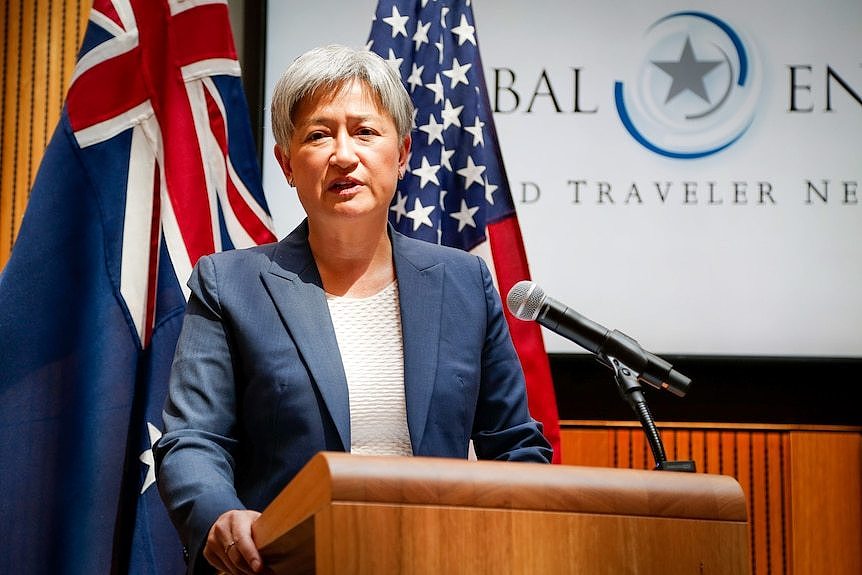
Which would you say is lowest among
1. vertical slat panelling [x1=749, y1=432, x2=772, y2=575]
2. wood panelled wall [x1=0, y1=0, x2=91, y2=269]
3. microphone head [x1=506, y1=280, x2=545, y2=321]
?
vertical slat panelling [x1=749, y1=432, x2=772, y2=575]

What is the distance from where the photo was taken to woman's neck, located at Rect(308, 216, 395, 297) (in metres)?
1.95

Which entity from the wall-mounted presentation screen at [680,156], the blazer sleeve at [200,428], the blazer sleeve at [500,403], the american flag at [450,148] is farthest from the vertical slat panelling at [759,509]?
the blazer sleeve at [200,428]

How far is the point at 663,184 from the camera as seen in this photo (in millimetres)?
3498

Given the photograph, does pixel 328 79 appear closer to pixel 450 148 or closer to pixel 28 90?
pixel 450 148

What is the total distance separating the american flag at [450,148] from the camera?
2914 millimetres

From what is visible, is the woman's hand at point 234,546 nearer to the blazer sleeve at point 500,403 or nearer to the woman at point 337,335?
the woman at point 337,335

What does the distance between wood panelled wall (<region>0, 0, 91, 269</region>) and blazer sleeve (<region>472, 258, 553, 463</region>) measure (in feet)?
6.86

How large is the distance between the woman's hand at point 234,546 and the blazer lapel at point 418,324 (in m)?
0.43

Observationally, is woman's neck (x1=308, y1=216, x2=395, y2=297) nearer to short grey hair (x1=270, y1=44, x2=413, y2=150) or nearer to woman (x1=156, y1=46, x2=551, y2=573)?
woman (x1=156, y1=46, x2=551, y2=573)

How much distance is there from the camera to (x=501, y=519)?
1.14 metres

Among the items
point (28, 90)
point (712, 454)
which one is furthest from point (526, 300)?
point (28, 90)

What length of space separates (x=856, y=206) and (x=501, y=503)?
8.94ft

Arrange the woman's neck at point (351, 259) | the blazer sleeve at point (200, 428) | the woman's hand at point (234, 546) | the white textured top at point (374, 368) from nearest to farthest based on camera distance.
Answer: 1. the woman's hand at point (234, 546)
2. the blazer sleeve at point (200, 428)
3. the white textured top at point (374, 368)
4. the woman's neck at point (351, 259)

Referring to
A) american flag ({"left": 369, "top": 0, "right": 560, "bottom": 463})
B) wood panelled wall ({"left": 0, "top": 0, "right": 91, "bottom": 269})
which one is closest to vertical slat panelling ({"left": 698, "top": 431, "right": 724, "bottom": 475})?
american flag ({"left": 369, "top": 0, "right": 560, "bottom": 463})
